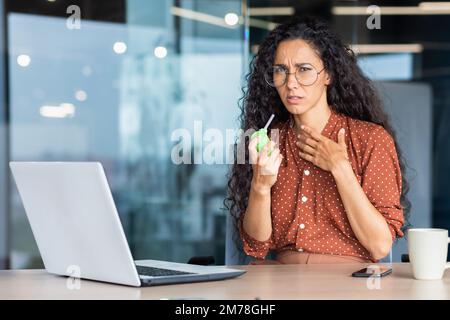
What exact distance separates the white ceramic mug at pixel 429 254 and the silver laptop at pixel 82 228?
0.37 m

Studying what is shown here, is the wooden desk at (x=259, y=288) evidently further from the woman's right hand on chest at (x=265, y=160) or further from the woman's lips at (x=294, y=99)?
the woman's lips at (x=294, y=99)

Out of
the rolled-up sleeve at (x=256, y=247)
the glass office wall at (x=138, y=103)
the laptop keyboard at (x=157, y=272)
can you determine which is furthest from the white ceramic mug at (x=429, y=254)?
the glass office wall at (x=138, y=103)

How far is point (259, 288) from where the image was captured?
1431 mm

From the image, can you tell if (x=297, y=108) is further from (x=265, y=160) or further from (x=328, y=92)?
(x=265, y=160)

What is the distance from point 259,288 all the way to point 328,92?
3.11 ft

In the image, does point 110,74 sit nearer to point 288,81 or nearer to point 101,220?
point 288,81

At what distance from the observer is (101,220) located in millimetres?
1377

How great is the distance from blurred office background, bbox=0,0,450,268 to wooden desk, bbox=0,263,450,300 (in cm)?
235

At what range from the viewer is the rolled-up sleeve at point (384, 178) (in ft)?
6.52

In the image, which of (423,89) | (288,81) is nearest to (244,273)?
(288,81)

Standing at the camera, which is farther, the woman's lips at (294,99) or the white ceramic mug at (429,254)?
the woman's lips at (294,99)

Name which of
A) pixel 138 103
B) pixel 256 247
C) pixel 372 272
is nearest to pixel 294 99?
pixel 256 247

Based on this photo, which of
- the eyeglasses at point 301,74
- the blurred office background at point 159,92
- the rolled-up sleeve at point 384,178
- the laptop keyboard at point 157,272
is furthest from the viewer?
the blurred office background at point 159,92
